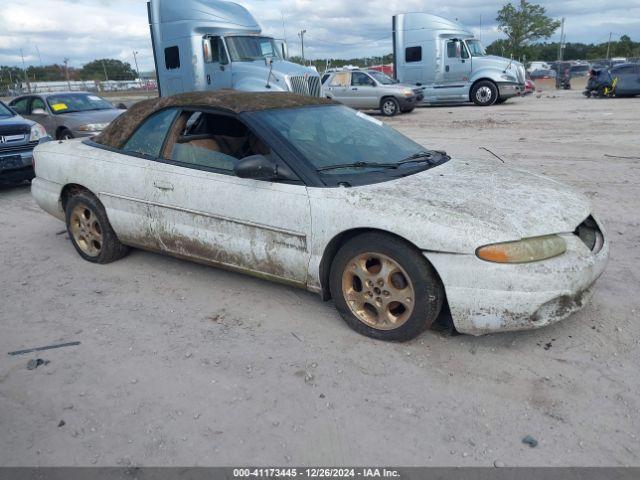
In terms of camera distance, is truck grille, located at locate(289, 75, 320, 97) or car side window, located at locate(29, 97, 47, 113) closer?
car side window, located at locate(29, 97, 47, 113)

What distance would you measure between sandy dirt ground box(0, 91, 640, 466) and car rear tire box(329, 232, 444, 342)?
0.14 m

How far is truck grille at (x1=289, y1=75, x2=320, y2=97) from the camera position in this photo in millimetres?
13662

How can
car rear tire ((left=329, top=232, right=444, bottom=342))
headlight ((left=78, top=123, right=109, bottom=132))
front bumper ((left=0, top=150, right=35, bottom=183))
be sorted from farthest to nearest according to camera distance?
headlight ((left=78, top=123, right=109, bottom=132)), front bumper ((left=0, top=150, right=35, bottom=183)), car rear tire ((left=329, top=232, right=444, bottom=342))

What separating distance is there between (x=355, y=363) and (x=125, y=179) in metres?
2.46

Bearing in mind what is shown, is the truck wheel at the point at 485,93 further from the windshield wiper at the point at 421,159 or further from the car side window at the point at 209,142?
the car side window at the point at 209,142

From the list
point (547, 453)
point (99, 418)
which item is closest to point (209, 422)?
point (99, 418)

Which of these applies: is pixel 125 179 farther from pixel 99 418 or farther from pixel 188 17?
pixel 188 17

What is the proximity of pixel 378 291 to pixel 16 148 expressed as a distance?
708cm

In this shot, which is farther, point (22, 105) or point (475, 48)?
point (475, 48)

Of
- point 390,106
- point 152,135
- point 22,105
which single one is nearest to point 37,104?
point 22,105

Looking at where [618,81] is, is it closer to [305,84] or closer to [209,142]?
[305,84]

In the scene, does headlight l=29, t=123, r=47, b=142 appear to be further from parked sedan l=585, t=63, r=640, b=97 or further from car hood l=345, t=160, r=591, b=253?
parked sedan l=585, t=63, r=640, b=97

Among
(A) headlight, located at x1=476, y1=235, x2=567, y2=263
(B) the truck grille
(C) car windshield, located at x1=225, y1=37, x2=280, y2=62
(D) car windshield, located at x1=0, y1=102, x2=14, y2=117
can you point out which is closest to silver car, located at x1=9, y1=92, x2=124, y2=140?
(D) car windshield, located at x1=0, y1=102, x2=14, y2=117

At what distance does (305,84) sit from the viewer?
1428 cm
